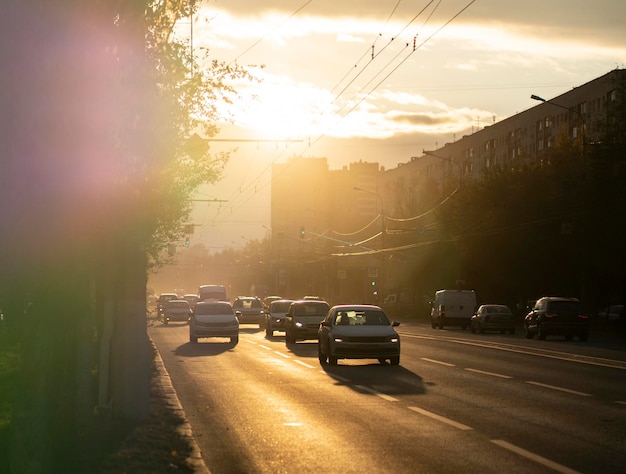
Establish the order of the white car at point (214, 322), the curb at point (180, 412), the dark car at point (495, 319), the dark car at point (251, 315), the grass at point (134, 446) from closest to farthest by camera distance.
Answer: the grass at point (134, 446)
the curb at point (180, 412)
the white car at point (214, 322)
the dark car at point (495, 319)
the dark car at point (251, 315)

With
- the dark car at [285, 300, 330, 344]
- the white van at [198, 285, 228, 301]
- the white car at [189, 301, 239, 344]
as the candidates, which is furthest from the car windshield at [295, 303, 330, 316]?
the white van at [198, 285, 228, 301]

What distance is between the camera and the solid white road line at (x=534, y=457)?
1055 cm

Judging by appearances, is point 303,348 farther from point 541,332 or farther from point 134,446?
point 134,446

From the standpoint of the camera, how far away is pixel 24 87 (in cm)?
811

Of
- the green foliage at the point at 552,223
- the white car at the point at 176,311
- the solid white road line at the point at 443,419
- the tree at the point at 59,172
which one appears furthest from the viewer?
the white car at the point at 176,311

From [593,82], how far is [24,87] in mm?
91145

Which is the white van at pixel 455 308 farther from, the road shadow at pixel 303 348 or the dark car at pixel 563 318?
the road shadow at pixel 303 348

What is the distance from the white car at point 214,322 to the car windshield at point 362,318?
543 inches

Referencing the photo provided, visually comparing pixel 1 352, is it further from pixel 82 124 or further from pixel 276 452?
pixel 82 124

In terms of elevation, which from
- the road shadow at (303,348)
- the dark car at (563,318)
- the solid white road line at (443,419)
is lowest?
the road shadow at (303,348)

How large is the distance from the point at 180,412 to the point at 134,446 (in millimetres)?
4026

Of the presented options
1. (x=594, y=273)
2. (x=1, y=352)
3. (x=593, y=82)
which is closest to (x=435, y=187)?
(x=593, y=82)

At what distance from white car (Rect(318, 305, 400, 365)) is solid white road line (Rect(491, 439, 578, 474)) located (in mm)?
14158

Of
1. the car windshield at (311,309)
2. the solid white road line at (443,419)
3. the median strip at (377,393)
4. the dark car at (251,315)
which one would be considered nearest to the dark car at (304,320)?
the car windshield at (311,309)
